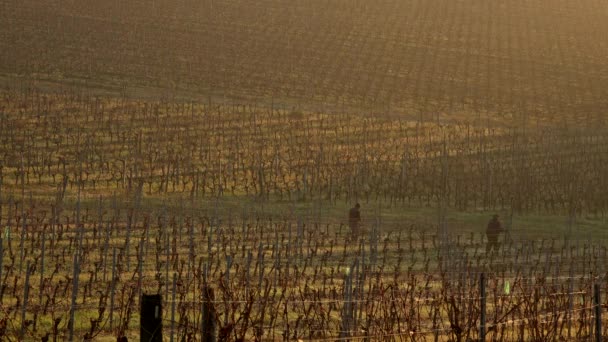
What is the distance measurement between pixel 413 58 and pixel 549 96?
827cm

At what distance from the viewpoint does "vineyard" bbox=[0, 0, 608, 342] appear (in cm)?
1598

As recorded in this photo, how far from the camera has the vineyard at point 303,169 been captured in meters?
16.0

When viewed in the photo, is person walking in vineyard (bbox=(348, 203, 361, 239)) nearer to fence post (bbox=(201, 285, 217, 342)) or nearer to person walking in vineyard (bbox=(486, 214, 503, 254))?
person walking in vineyard (bbox=(486, 214, 503, 254))

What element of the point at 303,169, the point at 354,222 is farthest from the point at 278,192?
the point at 354,222

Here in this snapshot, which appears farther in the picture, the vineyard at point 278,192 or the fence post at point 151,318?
the vineyard at point 278,192

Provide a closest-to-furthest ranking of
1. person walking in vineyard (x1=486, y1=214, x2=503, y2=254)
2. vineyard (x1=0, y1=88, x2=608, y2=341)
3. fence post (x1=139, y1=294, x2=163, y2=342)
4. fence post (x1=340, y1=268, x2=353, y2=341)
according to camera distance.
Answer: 1. fence post (x1=139, y1=294, x2=163, y2=342)
2. fence post (x1=340, y1=268, x2=353, y2=341)
3. vineyard (x1=0, y1=88, x2=608, y2=341)
4. person walking in vineyard (x1=486, y1=214, x2=503, y2=254)

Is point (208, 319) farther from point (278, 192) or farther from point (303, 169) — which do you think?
point (303, 169)

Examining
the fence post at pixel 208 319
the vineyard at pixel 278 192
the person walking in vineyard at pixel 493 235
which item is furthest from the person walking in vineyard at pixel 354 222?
the fence post at pixel 208 319

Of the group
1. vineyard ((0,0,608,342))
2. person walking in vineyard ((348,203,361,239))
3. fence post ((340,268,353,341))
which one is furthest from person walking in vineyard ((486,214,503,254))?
fence post ((340,268,353,341))

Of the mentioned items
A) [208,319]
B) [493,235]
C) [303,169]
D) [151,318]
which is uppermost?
[151,318]

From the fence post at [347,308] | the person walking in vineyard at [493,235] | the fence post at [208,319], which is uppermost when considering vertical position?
the fence post at [208,319]

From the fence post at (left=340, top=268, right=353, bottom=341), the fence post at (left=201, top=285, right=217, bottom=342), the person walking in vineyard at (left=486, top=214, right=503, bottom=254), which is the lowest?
the person walking in vineyard at (left=486, top=214, right=503, bottom=254)

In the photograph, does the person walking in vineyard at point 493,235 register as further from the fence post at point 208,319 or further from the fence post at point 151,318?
the fence post at point 151,318

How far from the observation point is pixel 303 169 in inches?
1404
